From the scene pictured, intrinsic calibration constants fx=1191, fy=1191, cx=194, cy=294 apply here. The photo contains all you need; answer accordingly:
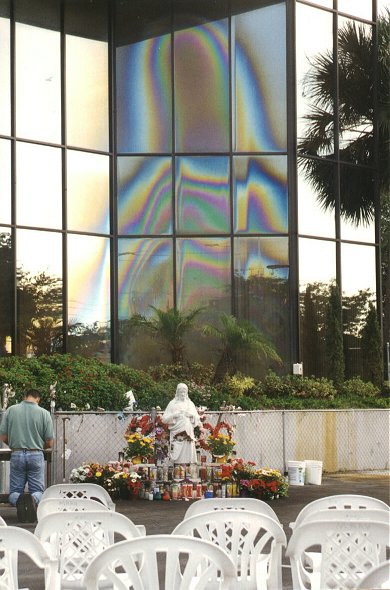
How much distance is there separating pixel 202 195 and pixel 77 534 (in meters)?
21.0

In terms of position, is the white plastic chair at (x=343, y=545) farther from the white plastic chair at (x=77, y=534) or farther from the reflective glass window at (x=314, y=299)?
the reflective glass window at (x=314, y=299)

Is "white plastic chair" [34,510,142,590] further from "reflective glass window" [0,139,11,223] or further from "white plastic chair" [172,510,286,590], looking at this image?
"reflective glass window" [0,139,11,223]

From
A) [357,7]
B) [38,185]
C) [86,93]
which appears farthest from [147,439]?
[357,7]

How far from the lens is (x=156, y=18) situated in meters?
28.9

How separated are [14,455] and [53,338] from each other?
37.7 feet

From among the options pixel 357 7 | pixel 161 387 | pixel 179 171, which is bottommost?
pixel 161 387

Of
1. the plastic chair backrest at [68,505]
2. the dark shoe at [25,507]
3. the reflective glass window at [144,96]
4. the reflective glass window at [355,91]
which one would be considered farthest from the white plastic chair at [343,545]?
the reflective glass window at [355,91]

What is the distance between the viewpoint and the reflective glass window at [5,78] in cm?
2641

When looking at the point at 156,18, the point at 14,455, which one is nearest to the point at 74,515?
the point at 14,455

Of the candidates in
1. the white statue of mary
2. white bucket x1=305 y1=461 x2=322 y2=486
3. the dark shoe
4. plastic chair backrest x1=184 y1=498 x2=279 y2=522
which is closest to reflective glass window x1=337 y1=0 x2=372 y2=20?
white bucket x1=305 y1=461 x2=322 y2=486

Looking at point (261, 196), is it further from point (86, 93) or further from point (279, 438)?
point (279, 438)

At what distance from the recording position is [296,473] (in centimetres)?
2092

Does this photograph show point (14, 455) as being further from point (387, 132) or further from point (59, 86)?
point (387, 132)

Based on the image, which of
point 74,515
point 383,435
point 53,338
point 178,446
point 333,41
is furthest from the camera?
point 333,41
